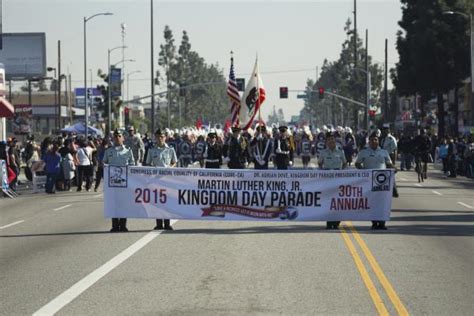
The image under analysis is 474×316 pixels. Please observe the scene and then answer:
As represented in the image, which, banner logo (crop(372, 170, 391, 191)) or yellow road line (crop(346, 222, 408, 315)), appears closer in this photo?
yellow road line (crop(346, 222, 408, 315))

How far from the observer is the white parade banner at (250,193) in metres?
19.2

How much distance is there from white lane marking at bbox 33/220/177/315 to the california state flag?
19882 mm

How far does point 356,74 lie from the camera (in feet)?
428

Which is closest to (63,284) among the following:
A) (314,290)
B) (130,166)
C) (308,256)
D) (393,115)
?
(314,290)

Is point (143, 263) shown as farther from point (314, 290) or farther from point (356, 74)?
point (356, 74)

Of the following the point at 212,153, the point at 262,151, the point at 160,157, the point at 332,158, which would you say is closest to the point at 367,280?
the point at 332,158

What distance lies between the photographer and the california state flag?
122 ft

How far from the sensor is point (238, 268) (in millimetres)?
→ 13781

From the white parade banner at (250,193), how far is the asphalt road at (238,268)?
359 mm

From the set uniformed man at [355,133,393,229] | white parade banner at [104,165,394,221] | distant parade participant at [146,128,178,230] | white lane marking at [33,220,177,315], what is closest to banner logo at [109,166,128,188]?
white parade banner at [104,165,394,221]

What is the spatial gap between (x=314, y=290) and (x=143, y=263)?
10.8 feet

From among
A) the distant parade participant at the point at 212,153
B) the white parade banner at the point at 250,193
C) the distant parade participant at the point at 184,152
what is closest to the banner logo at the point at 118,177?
the white parade banner at the point at 250,193

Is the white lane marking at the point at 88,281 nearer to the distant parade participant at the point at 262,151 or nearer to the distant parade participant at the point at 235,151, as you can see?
the distant parade participant at the point at 235,151

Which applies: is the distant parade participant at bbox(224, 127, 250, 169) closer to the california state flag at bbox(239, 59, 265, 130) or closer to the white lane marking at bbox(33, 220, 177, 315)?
the white lane marking at bbox(33, 220, 177, 315)
